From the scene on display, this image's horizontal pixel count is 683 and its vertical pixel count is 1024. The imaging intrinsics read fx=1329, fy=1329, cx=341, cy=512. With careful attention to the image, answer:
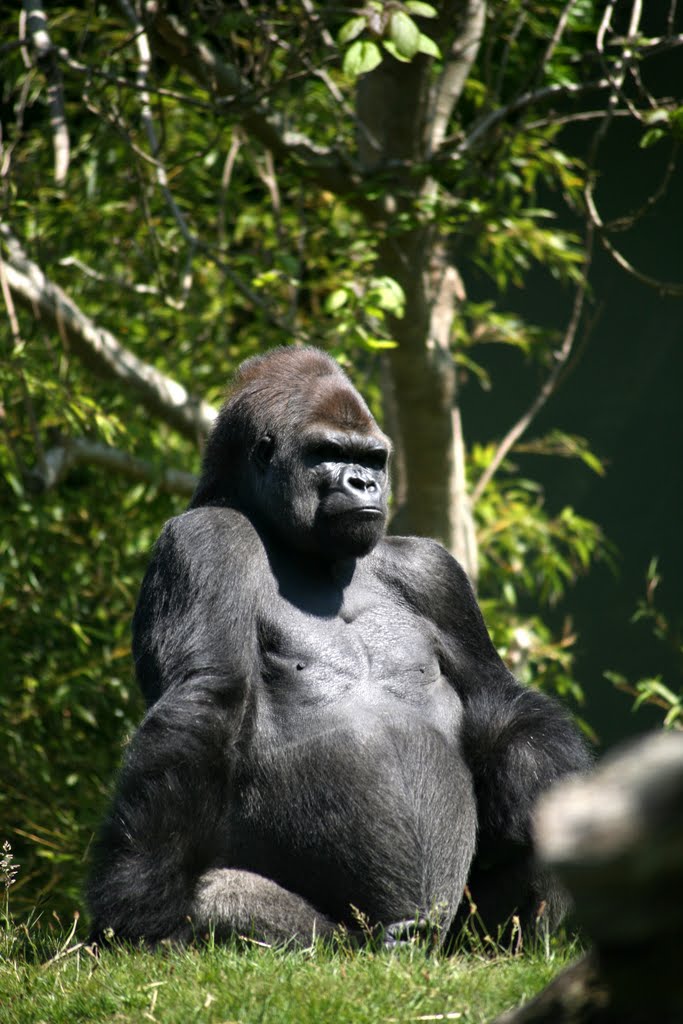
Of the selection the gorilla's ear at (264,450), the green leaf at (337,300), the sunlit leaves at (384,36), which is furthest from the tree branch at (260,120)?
the gorilla's ear at (264,450)

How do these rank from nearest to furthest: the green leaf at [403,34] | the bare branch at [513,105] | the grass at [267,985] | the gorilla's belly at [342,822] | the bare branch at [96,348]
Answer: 1. the grass at [267,985]
2. the gorilla's belly at [342,822]
3. the green leaf at [403,34]
4. the bare branch at [513,105]
5. the bare branch at [96,348]

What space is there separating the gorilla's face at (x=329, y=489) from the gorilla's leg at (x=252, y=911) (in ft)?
3.25

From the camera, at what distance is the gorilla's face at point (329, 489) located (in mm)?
3926

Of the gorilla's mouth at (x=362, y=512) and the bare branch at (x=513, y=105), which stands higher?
the bare branch at (x=513, y=105)

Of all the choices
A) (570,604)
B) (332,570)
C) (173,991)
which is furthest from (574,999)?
(570,604)

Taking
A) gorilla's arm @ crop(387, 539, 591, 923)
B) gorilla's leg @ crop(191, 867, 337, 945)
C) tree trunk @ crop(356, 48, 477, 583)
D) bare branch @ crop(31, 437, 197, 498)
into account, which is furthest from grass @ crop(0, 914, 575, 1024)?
bare branch @ crop(31, 437, 197, 498)

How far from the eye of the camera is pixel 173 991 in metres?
2.97

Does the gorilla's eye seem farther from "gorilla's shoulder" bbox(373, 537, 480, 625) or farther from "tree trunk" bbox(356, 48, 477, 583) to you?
"tree trunk" bbox(356, 48, 477, 583)

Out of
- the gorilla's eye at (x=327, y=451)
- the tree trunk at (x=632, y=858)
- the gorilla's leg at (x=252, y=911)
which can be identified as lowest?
the gorilla's leg at (x=252, y=911)

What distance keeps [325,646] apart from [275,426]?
716mm

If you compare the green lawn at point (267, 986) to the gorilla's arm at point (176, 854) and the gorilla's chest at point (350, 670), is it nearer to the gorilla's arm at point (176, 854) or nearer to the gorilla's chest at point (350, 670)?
the gorilla's arm at point (176, 854)

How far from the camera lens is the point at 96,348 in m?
6.02

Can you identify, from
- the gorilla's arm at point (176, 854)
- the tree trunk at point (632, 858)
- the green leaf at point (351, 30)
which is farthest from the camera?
the green leaf at point (351, 30)

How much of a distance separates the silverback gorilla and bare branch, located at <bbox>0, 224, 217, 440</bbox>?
5.95 feet
